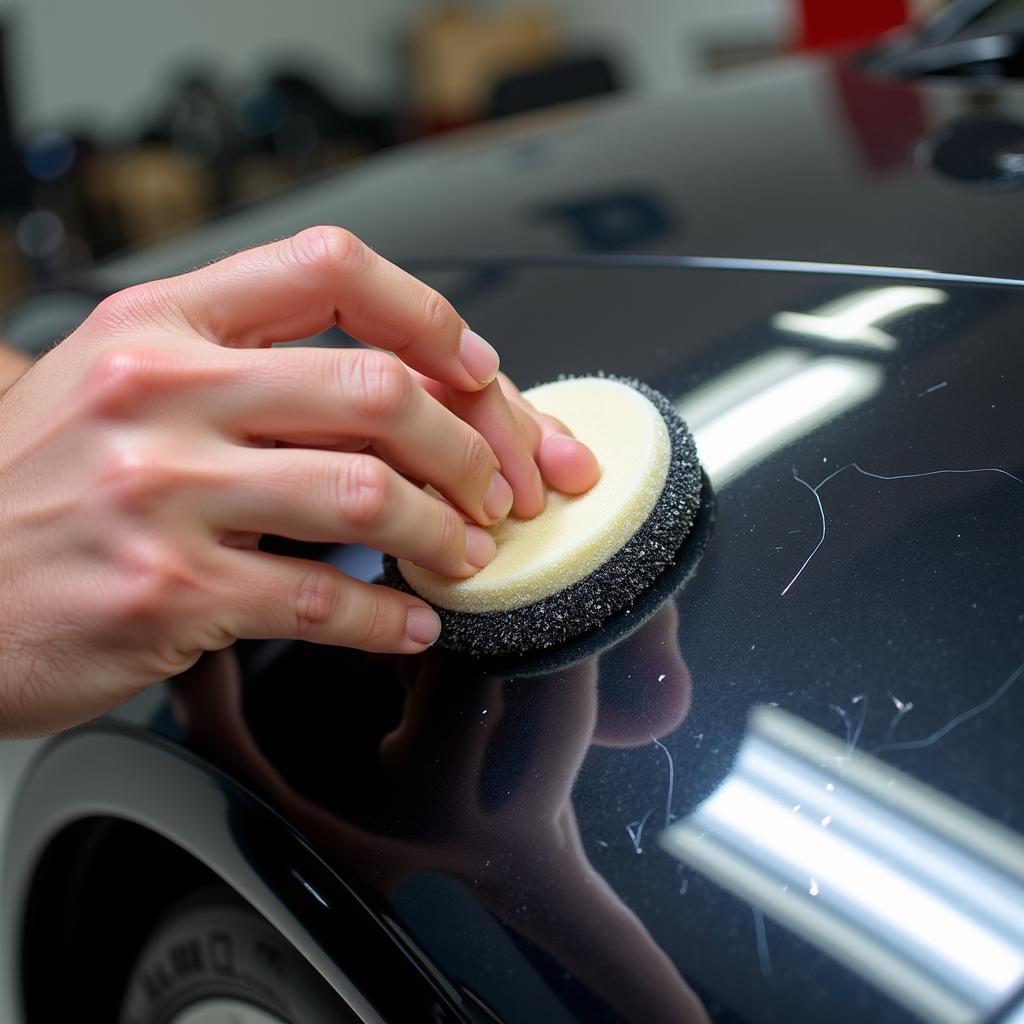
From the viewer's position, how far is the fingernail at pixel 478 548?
572 mm

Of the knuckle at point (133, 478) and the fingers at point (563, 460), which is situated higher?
→ the knuckle at point (133, 478)

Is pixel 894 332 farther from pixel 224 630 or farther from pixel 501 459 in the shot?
pixel 224 630

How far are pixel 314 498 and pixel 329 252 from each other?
130 millimetres

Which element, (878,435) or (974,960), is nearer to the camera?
(974,960)

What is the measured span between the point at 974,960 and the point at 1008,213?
0.50 m

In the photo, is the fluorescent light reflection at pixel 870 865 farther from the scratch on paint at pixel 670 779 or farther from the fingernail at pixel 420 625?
the fingernail at pixel 420 625

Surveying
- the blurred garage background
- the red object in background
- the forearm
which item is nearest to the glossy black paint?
the forearm

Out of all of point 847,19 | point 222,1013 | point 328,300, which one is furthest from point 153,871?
point 847,19

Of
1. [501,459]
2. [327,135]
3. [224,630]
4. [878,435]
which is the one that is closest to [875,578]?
[878,435]

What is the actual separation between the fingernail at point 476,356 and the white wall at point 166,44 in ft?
18.7

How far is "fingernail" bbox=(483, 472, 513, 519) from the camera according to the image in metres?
0.58

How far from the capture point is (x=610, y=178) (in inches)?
37.7

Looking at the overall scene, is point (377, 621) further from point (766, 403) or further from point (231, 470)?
point (766, 403)

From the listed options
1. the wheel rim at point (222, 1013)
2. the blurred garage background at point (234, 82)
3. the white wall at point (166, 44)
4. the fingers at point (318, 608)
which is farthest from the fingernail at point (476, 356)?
the white wall at point (166, 44)
